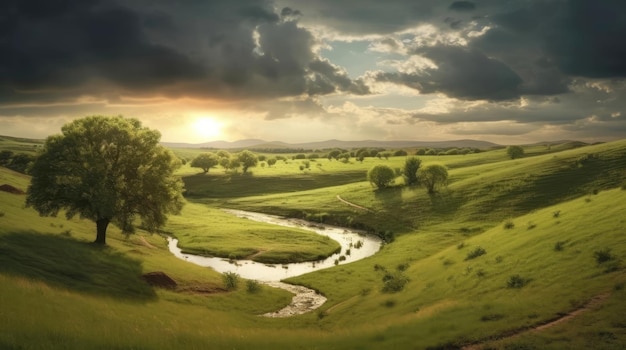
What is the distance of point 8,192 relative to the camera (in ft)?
211

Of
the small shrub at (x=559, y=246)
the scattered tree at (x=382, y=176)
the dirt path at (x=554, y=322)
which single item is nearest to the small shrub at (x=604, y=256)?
the small shrub at (x=559, y=246)

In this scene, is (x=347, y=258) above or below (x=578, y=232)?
below

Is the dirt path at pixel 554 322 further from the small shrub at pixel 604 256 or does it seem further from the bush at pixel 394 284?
the bush at pixel 394 284

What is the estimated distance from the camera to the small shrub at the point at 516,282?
29.9 metres

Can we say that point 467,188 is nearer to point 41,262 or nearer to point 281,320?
point 281,320

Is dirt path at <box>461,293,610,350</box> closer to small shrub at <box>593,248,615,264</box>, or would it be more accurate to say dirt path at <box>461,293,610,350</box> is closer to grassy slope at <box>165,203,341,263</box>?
small shrub at <box>593,248,615,264</box>

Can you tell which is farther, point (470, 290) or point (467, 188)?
point (467, 188)

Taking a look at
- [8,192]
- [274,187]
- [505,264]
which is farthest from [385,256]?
[274,187]

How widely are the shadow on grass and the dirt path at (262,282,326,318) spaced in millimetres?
13641

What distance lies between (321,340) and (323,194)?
116 meters

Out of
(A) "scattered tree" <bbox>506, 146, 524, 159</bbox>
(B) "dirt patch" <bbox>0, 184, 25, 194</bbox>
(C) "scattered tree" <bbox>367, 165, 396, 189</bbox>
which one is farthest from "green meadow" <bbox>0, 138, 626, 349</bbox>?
(A) "scattered tree" <bbox>506, 146, 524, 159</bbox>

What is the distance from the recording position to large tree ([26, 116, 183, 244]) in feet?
151

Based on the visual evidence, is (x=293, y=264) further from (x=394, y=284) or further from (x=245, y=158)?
(x=245, y=158)

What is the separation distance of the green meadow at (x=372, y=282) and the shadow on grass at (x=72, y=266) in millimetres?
208
